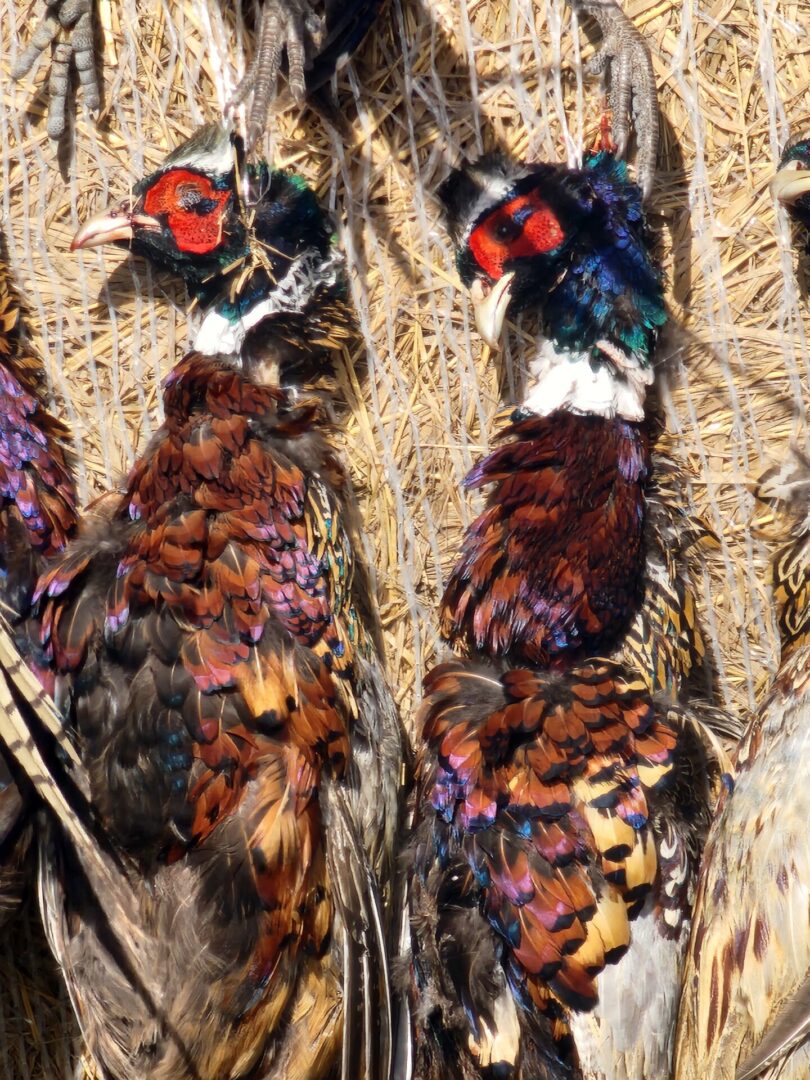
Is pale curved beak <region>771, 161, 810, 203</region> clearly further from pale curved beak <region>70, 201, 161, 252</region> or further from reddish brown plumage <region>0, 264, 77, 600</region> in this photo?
reddish brown plumage <region>0, 264, 77, 600</region>

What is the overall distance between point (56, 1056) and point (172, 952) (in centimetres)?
68

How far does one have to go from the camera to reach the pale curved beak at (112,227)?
234cm

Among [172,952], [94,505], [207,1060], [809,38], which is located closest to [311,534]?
[94,505]

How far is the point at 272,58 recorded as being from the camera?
212 cm

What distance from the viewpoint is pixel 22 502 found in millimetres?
2246

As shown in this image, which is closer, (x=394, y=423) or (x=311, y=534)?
(x=311, y=534)

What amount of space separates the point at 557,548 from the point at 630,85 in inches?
33.4

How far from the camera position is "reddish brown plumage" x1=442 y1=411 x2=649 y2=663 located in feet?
6.89

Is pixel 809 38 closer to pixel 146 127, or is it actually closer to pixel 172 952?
pixel 146 127

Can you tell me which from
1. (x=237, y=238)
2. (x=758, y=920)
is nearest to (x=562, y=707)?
(x=758, y=920)

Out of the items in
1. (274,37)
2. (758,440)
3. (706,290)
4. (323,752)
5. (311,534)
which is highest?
(274,37)

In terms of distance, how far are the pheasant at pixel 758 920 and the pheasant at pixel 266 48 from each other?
1359 millimetres

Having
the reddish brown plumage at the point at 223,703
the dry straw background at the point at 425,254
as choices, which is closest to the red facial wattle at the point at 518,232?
the dry straw background at the point at 425,254

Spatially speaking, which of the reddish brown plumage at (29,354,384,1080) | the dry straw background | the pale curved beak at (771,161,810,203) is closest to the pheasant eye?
the dry straw background
